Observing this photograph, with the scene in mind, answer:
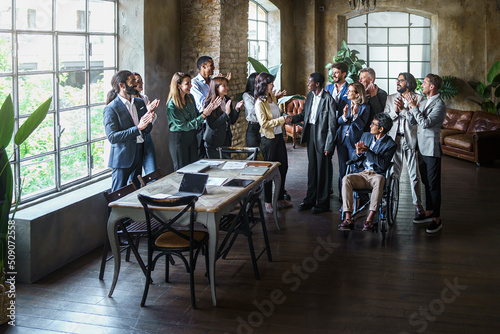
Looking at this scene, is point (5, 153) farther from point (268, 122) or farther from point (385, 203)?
point (385, 203)

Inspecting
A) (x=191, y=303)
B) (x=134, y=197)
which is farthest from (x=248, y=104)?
(x=191, y=303)

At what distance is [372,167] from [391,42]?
32.5 ft

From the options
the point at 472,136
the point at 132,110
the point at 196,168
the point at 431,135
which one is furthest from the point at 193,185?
the point at 472,136

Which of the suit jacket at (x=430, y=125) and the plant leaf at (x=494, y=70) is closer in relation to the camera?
the suit jacket at (x=430, y=125)

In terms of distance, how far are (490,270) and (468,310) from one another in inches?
43.0

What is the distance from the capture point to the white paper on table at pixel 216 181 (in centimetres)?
579

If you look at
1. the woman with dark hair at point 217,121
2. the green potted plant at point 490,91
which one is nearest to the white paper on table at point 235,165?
the woman with dark hair at point 217,121

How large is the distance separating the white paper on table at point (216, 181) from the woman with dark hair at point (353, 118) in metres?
2.31

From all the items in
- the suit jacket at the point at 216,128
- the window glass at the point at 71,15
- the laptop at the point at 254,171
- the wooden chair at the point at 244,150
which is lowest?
the laptop at the point at 254,171

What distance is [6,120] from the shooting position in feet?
15.0

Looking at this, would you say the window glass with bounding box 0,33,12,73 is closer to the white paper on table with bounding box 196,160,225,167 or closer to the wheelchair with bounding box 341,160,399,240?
the white paper on table with bounding box 196,160,225,167

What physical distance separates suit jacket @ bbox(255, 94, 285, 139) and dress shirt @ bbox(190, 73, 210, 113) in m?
0.73

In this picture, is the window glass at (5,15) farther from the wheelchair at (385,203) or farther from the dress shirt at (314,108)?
the wheelchair at (385,203)

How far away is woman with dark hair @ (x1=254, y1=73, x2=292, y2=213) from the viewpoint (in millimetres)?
7785
